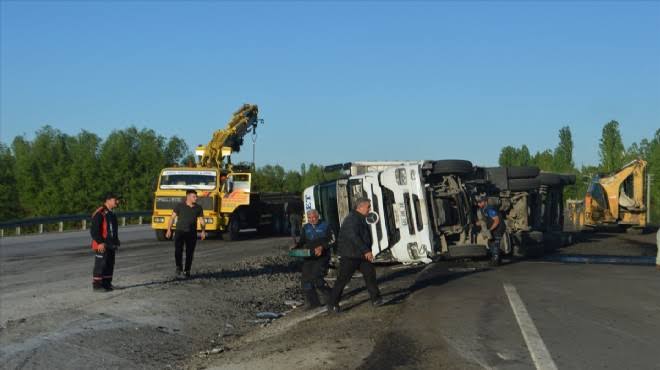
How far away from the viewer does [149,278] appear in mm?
16141

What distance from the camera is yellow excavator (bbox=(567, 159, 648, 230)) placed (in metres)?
33.3

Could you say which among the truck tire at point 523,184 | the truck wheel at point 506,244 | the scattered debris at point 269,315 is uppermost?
the truck tire at point 523,184

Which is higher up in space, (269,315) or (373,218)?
(373,218)

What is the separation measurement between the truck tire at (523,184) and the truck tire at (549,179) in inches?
68.0

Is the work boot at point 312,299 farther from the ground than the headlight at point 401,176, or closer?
closer

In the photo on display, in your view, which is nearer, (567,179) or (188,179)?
(567,179)

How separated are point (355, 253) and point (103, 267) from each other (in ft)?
16.5

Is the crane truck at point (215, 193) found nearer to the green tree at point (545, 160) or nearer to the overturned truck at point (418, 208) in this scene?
the overturned truck at point (418, 208)

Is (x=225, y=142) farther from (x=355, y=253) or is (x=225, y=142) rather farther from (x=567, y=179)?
(x=355, y=253)

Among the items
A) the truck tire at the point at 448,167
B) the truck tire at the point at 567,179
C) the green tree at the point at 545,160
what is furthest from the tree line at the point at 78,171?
the truck tire at the point at 448,167

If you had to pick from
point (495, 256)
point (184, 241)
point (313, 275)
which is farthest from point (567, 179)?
point (313, 275)

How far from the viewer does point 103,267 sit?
45.4 ft

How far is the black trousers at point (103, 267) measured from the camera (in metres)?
13.6

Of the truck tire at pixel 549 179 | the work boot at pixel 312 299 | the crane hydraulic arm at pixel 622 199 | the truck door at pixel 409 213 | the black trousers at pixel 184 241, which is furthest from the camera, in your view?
the crane hydraulic arm at pixel 622 199
